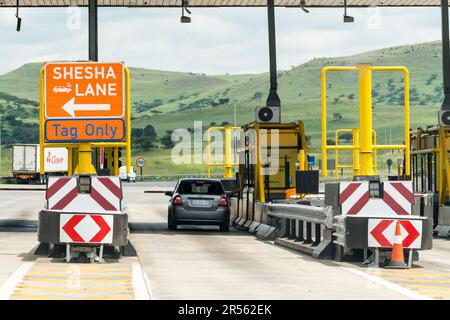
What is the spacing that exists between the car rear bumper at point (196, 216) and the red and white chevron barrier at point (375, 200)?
1050cm

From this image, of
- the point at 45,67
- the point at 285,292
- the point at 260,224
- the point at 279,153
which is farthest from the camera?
the point at 279,153

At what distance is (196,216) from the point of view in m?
31.0

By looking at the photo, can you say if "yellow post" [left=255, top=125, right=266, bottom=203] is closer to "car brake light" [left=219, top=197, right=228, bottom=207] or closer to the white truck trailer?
"car brake light" [left=219, top=197, right=228, bottom=207]

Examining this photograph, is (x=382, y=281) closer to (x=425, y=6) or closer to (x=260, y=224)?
(x=260, y=224)

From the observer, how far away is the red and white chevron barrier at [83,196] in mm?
20938

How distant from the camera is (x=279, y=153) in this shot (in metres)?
33.5

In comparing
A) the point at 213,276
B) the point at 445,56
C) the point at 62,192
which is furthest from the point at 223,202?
the point at 213,276

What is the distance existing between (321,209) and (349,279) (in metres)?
4.74

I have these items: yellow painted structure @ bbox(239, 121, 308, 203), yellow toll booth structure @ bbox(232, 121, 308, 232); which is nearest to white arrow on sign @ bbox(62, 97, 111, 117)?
yellow toll booth structure @ bbox(232, 121, 308, 232)

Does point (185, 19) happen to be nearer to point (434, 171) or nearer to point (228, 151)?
point (434, 171)

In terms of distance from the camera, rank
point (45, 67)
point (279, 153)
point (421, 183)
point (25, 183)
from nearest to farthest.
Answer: point (45, 67) → point (421, 183) → point (279, 153) → point (25, 183)

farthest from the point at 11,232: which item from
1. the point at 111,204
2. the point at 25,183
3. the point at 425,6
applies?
the point at 25,183

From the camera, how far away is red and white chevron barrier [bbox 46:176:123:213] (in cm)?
2094

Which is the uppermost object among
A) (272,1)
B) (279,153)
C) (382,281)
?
(272,1)
